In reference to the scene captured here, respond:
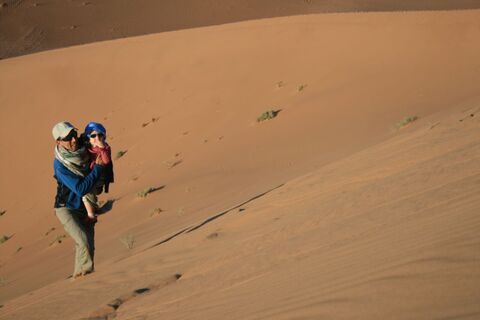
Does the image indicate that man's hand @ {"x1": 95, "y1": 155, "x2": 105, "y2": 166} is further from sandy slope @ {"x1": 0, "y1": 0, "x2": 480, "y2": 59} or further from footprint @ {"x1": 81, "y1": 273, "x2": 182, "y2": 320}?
sandy slope @ {"x1": 0, "y1": 0, "x2": 480, "y2": 59}

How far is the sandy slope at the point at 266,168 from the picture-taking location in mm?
4074

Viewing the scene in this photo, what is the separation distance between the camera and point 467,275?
319cm

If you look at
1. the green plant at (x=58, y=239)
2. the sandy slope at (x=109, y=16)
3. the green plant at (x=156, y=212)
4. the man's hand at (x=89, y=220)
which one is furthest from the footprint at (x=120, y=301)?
the sandy slope at (x=109, y=16)

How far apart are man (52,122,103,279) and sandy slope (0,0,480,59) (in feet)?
118

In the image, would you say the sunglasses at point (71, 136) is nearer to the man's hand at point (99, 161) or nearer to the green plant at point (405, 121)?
the man's hand at point (99, 161)

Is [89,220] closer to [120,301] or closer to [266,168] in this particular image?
[120,301]

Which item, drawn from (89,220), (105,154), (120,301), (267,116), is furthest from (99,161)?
(267,116)

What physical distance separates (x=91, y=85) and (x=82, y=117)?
10.2 feet

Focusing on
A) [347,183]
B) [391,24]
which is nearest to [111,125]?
[391,24]

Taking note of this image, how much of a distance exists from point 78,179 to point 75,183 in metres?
0.05

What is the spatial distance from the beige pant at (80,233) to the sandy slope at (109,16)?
117ft

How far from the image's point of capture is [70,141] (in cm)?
647

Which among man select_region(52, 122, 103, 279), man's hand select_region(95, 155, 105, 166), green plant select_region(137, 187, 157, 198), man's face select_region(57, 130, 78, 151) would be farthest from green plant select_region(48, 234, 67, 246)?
man's hand select_region(95, 155, 105, 166)

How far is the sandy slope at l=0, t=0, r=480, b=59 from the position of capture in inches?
1758
